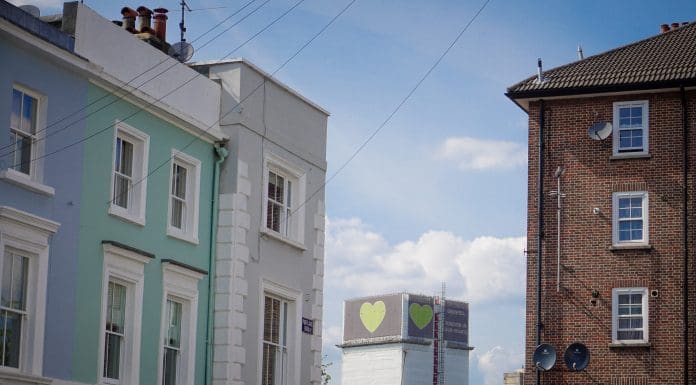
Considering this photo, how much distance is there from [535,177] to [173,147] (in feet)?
53.8

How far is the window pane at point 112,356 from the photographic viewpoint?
25922 mm

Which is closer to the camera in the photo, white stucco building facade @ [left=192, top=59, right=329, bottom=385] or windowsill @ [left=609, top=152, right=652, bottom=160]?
white stucco building facade @ [left=192, top=59, right=329, bottom=385]

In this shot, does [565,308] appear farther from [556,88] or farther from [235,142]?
[235,142]

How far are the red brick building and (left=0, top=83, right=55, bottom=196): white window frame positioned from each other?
20409 millimetres

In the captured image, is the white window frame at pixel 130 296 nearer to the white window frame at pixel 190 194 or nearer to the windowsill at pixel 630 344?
the white window frame at pixel 190 194

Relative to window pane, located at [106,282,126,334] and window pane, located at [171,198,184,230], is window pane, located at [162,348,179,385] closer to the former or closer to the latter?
window pane, located at [106,282,126,334]

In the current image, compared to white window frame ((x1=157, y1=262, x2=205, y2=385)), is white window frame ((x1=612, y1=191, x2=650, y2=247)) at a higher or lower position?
higher

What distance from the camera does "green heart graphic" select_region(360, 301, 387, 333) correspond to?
198 metres

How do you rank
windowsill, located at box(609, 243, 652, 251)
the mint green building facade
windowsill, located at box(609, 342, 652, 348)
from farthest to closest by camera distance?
windowsill, located at box(609, 243, 652, 251)
windowsill, located at box(609, 342, 652, 348)
the mint green building facade

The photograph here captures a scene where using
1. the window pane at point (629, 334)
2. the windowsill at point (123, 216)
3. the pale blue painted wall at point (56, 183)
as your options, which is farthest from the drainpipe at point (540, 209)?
the pale blue painted wall at point (56, 183)

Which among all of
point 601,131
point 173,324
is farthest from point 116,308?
point 601,131

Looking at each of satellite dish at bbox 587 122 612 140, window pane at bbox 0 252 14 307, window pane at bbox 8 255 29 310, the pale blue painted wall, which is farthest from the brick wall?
window pane at bbox 0 252 14 307

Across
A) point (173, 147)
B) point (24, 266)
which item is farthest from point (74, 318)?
point (173, 147)

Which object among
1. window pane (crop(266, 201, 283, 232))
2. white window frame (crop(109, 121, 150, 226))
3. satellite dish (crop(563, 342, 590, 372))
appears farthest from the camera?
satellite dish (crop(563, 342, 590, 372))
